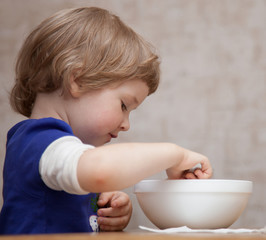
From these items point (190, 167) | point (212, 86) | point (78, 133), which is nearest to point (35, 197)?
point (78, 133)

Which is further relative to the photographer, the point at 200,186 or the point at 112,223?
the point at 112,223

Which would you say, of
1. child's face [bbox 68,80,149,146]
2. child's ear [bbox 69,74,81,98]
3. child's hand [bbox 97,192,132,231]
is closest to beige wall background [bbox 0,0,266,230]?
child's hand [bbox 97,192,132,231]

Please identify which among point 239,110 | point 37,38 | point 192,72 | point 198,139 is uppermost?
point 37,38

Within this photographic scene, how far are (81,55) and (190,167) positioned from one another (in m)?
0.40

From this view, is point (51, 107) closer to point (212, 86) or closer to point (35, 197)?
point (35, 197)

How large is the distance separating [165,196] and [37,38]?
1.81 feet

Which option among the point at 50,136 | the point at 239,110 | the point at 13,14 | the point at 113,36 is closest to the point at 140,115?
the point at 239,110

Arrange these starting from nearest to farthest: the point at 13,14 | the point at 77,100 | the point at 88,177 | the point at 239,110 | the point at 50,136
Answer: the point at 88,177 → the point at 50,136 → the point at 77,100 → the point at 239,110 → the point at 13,14

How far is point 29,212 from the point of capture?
0.88m

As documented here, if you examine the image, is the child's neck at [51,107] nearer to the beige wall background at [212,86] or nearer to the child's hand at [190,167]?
the child's hand at [190,167]

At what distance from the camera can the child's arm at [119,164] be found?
0.76m

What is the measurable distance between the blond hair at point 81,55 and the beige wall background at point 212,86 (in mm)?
524

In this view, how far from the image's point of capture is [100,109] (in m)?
1.08

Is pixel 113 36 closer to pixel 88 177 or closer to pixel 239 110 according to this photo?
pixel 88 177
